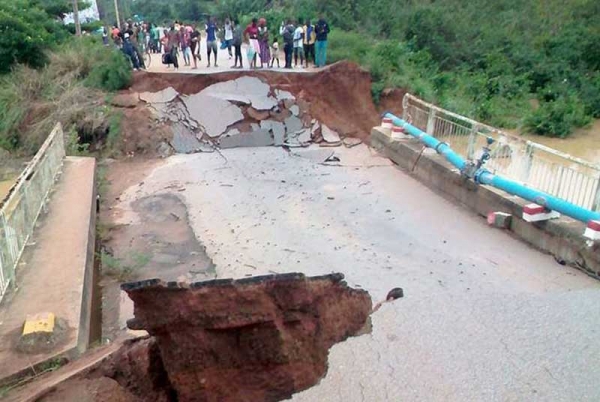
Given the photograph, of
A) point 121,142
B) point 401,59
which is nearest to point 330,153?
point 121,142

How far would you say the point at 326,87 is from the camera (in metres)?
18.2

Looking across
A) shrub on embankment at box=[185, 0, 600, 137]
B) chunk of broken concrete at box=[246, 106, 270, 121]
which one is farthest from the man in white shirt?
chunk of broken concrete at box=[246, 106, 270, 121]

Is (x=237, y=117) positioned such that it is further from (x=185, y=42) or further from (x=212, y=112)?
(x=185, y=42)

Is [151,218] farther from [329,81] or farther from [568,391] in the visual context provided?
[329,81]

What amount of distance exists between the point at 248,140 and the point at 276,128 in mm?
952

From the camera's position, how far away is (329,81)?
1830 centimetres

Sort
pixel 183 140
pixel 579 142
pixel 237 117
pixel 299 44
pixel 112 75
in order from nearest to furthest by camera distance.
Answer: pixel 183 140 → pixel 237 117 → pixel 112 75 → pixel 299 44 → pixel 579 142

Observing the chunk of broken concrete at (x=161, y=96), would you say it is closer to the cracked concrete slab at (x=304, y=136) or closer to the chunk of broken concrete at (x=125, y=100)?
the chunk of broken concrete at (x=125, y=100)

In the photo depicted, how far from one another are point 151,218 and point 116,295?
3113 millimetres

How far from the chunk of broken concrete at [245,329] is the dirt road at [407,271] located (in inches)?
38.6

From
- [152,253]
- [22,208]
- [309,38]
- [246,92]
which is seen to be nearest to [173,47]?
[246,92]

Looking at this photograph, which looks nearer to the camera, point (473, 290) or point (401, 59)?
point (473, 290)

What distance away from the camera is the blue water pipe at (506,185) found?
8172mm

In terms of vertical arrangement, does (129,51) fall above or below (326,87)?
above
